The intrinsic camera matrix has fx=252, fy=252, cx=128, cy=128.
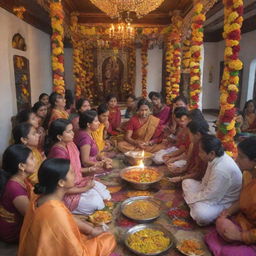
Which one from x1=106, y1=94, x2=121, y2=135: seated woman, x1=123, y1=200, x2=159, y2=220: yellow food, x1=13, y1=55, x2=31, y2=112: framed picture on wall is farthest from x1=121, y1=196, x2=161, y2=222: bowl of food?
x1=13, y1=55, x2=31, y2=112: framed picture on wall

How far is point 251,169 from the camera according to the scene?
2236mm

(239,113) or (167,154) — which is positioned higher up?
(239,113)

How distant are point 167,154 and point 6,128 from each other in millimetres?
3721

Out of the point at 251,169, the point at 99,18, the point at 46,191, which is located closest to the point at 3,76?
the point at 99,18

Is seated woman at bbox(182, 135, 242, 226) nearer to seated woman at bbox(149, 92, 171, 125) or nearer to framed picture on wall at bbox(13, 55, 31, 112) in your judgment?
seated woman at bbox(149, 92, 171, 125)

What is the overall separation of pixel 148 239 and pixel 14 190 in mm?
1216

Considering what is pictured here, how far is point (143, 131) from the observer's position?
198 inches

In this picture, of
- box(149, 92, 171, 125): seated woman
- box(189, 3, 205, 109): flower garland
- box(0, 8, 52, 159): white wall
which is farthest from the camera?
box(149, 92, 171, 125): seated woman

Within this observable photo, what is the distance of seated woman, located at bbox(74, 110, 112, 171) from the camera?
3367mm

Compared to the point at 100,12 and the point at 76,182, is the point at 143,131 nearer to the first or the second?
the point at 76,182

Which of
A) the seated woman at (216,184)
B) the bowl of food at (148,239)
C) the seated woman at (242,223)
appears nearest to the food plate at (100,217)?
the bowl of food at (148,239)

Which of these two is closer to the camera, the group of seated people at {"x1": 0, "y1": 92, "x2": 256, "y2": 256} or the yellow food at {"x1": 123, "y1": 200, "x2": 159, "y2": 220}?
the group of seated people at {"x1": 0, "y1": 92, "x2": 256, "y2": 256}

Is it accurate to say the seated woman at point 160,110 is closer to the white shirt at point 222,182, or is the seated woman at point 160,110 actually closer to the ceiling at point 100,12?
the ceiling at point 100,12

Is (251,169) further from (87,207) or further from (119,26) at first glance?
(119,26)
